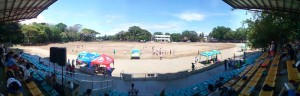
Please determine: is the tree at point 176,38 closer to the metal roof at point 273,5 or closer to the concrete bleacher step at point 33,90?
the metal roof at point 273,5

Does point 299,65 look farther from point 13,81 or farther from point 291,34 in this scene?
point 291,34

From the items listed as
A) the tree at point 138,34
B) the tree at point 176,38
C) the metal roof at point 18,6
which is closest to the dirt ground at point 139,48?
the metal roof at point 18,6

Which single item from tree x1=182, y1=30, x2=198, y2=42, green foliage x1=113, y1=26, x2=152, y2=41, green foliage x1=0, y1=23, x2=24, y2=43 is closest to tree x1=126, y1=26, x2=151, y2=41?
green foliage x1=113, y1=26, x2=152, y2=41

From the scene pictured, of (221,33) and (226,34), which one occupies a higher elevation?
(221,33)

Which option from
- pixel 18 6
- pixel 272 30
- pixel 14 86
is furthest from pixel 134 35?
pixel 14 86

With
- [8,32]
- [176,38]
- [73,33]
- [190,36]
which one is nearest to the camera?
[8,32]

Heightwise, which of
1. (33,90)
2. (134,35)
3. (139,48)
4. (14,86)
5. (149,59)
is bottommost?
(149,59)

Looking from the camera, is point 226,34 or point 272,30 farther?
point 226,34

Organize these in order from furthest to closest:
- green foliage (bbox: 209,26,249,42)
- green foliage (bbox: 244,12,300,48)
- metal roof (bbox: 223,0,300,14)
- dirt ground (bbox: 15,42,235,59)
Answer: green foliage (bbox: 209,26,249,42)
dirt ground (bbox: 15,42,235,59)
green foliage (bbox: 244,12,300,48)
metal roof (bbox: 223,0,300,14)

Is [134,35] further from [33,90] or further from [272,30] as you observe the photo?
[33,90]

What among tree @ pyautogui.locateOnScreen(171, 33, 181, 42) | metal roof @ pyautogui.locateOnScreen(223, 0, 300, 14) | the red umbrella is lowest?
the red umbrella

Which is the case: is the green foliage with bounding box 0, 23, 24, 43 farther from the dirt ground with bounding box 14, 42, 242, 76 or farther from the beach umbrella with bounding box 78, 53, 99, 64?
the beach umbrella with bounding box 78, 53, 99, 64

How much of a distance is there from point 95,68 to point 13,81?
63.2 feet

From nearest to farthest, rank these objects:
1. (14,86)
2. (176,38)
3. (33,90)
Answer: (14,86)
(33,90)
(176,38)
